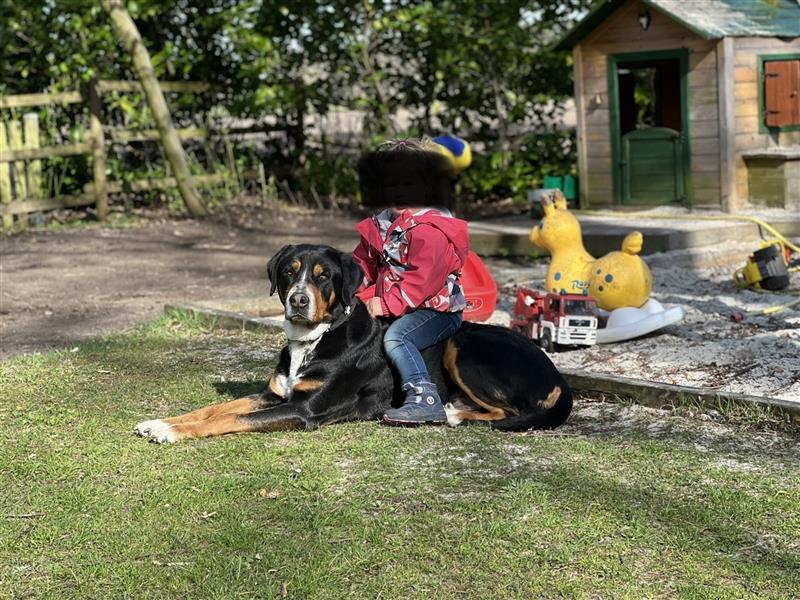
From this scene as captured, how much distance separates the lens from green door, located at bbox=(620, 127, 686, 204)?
44.5ft

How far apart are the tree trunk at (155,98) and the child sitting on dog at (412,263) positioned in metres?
10.2

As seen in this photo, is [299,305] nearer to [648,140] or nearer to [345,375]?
[345,375]

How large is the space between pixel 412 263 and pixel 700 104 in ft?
27.1

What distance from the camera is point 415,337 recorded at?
19.4ft

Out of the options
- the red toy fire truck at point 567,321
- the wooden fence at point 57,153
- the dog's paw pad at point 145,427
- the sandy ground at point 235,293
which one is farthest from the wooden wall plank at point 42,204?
the dog's paw pad at point 145,427

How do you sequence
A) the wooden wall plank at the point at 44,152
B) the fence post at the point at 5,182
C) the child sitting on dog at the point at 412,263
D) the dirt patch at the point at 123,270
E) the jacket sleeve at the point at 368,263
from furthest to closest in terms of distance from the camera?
the wooden wall plank at the point at 44,152, the fence post at the point at 5,182, the dirt patch at the point at 123,270, the jacket sleeve at the point at 368,263, the child sitting on dog at the point at 412,263

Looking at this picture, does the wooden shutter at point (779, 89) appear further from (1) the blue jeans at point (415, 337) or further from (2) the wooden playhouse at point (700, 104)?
Answer: (1) the blue jeans at point (415, 337)

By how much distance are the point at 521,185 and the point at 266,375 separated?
1006cm

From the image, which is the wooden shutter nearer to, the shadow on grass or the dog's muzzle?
the shadow on grass

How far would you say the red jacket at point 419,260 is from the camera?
19.4 feet

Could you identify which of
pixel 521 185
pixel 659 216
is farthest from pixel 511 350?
pixel 521 185

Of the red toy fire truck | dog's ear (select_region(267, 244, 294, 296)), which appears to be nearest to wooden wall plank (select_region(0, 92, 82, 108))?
the red toy fire truck

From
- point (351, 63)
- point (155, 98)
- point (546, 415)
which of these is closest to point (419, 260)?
point (546, 415)

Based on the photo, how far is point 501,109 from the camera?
1711 cm
